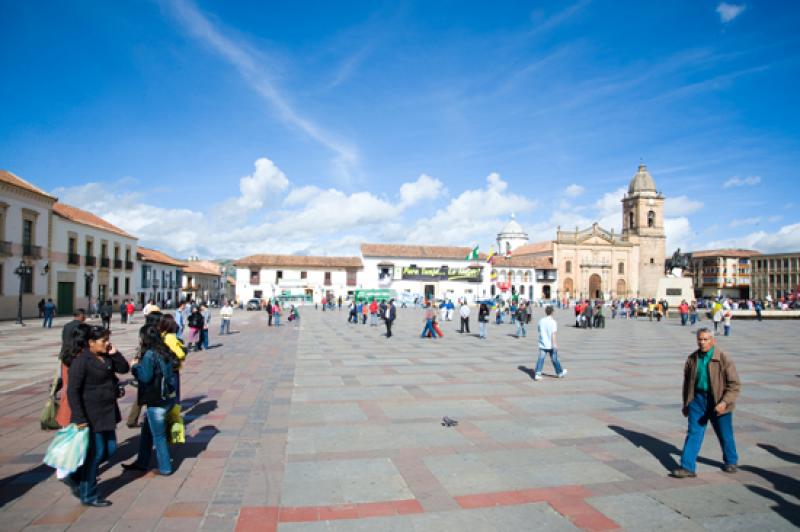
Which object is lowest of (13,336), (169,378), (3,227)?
(13,336)

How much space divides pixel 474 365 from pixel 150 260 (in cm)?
4408

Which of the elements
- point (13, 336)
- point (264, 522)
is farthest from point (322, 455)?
point (13, 336)

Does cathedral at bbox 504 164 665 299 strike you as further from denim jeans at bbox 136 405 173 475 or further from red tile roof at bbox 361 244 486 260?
denim jeans at bbox 136 405 173 475

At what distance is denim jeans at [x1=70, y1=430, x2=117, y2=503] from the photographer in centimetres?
387

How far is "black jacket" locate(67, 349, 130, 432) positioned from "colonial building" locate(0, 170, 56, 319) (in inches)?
989

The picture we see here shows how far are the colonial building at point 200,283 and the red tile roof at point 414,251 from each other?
784 inches

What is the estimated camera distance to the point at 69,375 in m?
3.72

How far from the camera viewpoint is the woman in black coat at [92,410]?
3.74 metres

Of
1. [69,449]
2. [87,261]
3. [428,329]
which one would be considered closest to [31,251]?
[87,261]

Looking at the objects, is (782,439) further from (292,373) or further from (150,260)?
(150,260)

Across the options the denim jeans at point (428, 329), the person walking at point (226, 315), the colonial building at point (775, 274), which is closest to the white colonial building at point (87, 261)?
the person walking at point (226, 315)

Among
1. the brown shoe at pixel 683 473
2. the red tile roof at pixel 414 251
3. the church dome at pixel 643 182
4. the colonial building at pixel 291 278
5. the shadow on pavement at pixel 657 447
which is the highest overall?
the church dome at pixel 643 182

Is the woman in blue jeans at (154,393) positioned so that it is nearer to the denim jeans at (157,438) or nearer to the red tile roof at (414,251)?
the denim jeans at (157,438)

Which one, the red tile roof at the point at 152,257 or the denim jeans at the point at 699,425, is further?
the red tile roof at the point at 152,257
